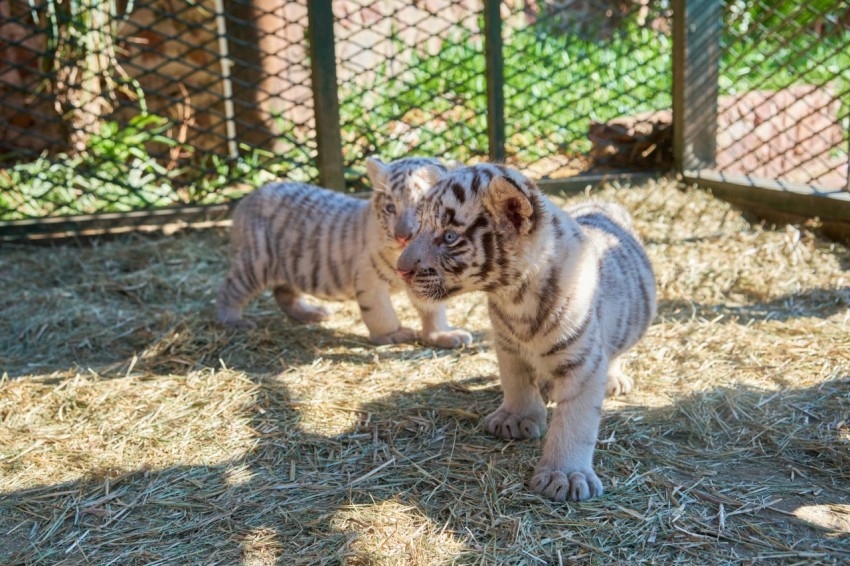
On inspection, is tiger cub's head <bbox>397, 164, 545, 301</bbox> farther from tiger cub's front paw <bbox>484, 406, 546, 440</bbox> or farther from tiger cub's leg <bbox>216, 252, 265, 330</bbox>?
tiger cub's leg <bbox>216, 252, 265, 330</bbox>

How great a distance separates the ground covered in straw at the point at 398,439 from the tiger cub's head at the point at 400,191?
0.67m

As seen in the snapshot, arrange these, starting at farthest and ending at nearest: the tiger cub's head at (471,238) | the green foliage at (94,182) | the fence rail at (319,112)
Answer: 1. the green foliage at (94,182)
2. the fence rail at (319,112)
3. the tiger cub's head at (471,238)

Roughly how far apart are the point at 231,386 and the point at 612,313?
1.79m

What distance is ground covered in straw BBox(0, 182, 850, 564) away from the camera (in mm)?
2660

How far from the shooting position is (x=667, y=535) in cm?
262

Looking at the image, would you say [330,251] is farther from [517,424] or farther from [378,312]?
[517,424]

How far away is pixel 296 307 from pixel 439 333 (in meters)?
1.11

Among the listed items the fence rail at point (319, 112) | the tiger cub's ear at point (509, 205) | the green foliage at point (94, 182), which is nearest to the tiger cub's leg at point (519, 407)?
the tiger cub's ear at point (509, 205)

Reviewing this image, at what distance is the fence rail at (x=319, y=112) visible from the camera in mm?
6426

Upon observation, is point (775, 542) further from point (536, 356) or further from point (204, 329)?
point (204, 329)

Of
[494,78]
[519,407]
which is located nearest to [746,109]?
[494,78]

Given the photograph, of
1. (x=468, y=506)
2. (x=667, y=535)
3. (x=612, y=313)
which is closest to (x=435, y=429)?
(x=468, y=506)

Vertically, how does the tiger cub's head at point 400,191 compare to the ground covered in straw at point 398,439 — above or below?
above

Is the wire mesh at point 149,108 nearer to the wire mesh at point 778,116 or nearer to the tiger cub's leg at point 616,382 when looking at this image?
the wire mesh at point 778,116
